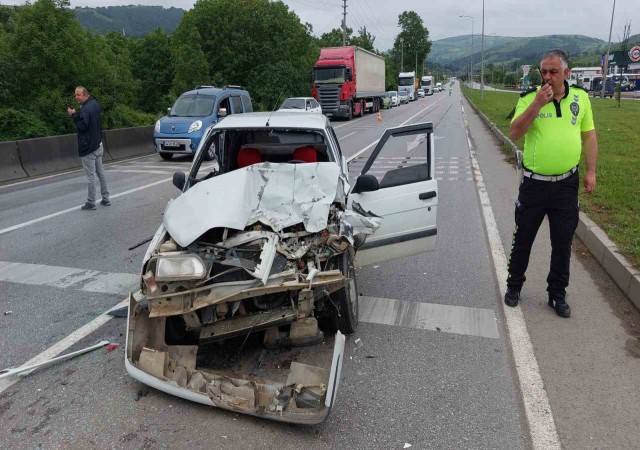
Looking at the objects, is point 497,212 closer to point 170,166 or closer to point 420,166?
point 420,166

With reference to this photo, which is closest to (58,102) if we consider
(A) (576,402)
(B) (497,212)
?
(B) (497,212)

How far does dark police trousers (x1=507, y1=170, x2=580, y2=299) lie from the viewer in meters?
4.38

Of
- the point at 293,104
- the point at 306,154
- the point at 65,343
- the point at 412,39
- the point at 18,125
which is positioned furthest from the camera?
the point at 412,39

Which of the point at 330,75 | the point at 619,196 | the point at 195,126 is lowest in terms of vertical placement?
the point at 619,196

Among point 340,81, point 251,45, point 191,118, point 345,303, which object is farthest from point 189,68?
point 345,303

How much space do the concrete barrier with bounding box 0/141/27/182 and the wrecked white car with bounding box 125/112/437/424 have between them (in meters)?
9.77

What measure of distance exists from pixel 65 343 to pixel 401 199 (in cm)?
311

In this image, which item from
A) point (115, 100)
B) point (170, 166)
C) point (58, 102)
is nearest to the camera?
point (170, 166)

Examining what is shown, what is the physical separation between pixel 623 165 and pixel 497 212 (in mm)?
4539

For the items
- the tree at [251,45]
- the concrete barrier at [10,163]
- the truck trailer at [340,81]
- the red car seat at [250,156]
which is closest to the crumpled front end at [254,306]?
the red car seat at [250,156]

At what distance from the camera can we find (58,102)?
653 inches

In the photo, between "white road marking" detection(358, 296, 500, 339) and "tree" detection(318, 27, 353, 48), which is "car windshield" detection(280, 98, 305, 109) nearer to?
"white road marking" detection(358, 296, 500, 339)

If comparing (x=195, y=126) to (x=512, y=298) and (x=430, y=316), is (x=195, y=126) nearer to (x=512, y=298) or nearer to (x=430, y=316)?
(x=430, y=316)

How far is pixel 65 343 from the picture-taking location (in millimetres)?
4113
